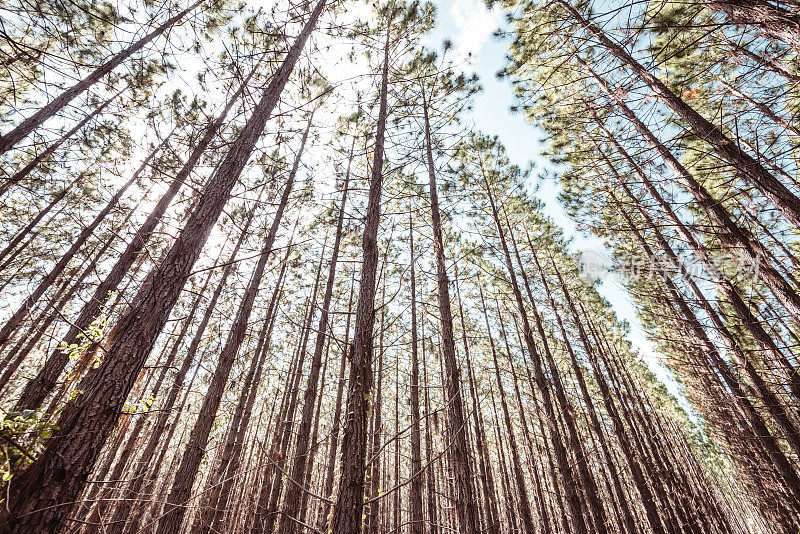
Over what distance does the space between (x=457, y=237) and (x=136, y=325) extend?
9.77 metres

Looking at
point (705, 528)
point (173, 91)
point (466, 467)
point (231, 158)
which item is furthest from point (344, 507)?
point (705, 528)

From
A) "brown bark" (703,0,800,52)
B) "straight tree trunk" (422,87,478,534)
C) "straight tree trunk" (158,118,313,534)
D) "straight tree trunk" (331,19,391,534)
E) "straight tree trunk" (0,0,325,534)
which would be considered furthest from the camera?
"straight tree trunk" (158,118,313,534)

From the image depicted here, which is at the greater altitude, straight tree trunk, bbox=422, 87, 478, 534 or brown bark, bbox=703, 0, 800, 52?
brown bark, bbox=703, 0, 800, 52

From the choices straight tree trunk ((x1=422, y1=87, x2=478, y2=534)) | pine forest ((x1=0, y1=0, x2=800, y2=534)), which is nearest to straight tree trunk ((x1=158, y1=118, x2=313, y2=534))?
pine forest ((x1=0, y1=0, x2=800, y2=534))

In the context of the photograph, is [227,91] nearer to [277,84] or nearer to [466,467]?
[277,84]

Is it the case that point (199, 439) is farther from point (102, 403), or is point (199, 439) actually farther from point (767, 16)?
point (767, 16)

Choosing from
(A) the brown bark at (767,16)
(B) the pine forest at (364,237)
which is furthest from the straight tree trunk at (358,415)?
(A) the brown bark at (767,16)

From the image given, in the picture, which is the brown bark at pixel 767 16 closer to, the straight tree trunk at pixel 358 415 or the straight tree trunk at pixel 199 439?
the straight tree trunk at pixel 358 415

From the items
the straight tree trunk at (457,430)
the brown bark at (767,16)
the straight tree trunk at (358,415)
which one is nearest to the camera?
the straight tree trunk at (358,415)

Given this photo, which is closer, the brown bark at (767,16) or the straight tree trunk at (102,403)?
the straight tree trunk at (102,403)

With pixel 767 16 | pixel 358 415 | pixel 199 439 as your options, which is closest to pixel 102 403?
pixel 358 415

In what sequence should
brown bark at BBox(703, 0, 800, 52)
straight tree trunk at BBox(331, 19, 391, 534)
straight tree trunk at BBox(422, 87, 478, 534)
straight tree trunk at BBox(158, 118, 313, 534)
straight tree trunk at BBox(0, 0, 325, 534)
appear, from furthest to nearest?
straight tree trunk at BBox(158, 118, 313, 534) → straight tree trunk at BBox(422, 87, 478, 534) → brown bark at BBox(703, 0, 800, 52) → straight tree trunk at BBox(331, 19, 391, 534) → straight tree trunk at BBox(0, 0, 325, 534)

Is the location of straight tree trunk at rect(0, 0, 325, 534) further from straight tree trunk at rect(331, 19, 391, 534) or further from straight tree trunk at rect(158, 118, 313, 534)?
straight tree trunk at rect(331, 19, 391, 534)

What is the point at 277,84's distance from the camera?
4.45 meters
